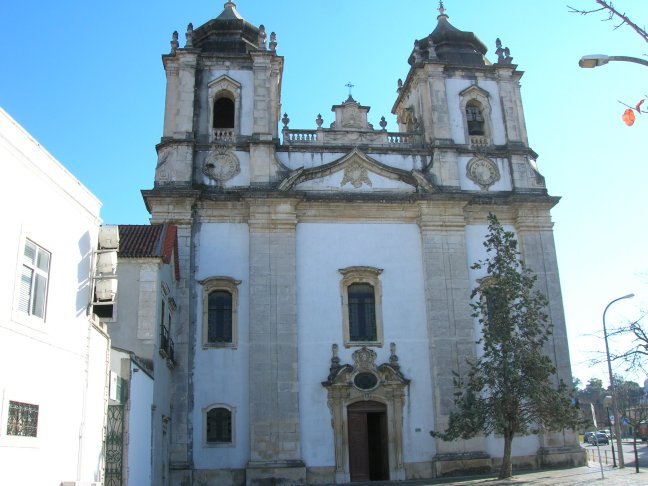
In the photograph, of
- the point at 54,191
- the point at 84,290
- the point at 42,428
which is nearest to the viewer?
the point at 42,428

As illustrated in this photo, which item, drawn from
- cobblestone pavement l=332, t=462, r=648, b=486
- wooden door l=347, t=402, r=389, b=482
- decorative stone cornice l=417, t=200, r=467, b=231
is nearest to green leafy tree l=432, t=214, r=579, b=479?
cobblestone pavement l=332, t=462, r=648, b=486

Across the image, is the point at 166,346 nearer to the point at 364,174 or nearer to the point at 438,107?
the point at 364,174

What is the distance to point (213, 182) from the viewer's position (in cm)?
2675

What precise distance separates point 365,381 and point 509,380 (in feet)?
17.1

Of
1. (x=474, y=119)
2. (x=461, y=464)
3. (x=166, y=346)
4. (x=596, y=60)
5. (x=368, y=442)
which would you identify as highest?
(x=474, y=119)

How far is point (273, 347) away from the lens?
24438mm

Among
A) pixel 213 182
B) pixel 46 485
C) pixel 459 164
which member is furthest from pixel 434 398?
pixel 46 485

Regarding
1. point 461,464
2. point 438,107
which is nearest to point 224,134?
point 438,107

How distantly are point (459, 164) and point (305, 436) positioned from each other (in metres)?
12.3

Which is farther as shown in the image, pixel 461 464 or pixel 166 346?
pixel 461 464

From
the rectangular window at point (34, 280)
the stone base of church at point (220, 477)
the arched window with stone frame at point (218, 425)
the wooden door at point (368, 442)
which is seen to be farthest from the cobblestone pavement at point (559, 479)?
the rectangular window at point (34, 280)

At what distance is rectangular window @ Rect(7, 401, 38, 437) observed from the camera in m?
10.0

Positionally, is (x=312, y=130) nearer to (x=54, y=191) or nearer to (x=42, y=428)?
(x=54, y=191)

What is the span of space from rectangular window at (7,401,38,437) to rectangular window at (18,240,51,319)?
A: 1408mm
